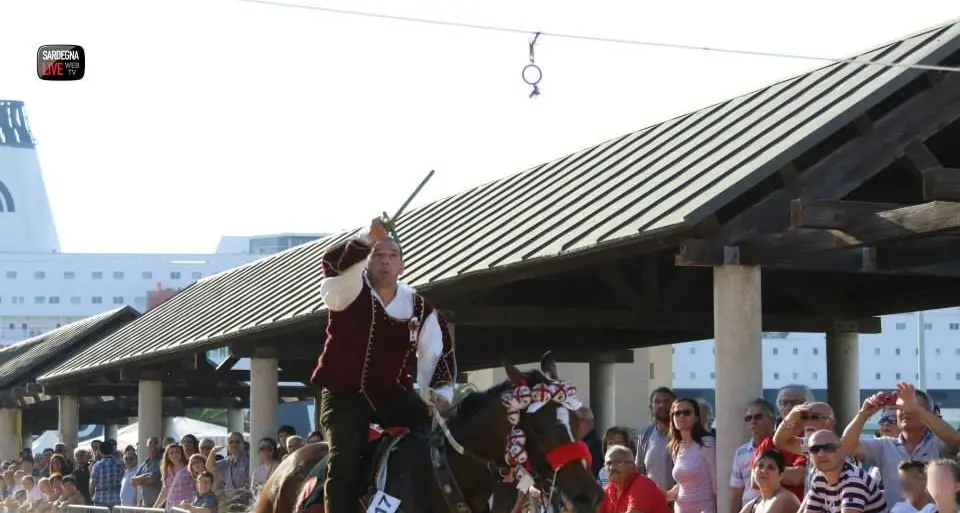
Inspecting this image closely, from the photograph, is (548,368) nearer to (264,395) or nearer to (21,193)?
(264,395)

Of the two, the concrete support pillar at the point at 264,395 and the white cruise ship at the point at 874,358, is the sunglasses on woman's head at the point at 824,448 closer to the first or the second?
the concrete support pillar at the point at 264,395

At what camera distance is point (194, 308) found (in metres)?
30.2

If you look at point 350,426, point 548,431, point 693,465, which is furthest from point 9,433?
point 548,431

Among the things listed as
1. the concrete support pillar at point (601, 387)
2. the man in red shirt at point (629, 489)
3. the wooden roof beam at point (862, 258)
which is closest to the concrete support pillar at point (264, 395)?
the concrete support pillar at point (601, 387)

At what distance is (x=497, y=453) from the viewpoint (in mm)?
8039

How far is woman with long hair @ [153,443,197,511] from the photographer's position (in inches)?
744

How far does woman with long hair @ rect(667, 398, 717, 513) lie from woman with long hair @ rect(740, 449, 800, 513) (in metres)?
2.00

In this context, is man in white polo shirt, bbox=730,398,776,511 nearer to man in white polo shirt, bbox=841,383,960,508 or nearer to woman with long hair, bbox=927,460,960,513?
man in white polo shirt, bbox=841,383,960,508

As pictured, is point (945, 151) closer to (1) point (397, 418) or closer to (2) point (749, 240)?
(2) point (749, 240)

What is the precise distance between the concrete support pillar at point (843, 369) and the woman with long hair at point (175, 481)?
7549 millimetres

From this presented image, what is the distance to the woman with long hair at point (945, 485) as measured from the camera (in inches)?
340

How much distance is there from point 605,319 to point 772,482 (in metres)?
9.04

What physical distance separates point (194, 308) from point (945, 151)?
17.5m

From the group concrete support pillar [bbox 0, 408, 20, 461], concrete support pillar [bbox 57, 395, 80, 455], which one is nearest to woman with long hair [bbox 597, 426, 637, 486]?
concrete support pillar [bbox 57, 395, 80, 455]
